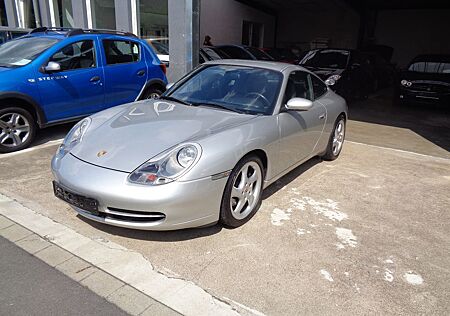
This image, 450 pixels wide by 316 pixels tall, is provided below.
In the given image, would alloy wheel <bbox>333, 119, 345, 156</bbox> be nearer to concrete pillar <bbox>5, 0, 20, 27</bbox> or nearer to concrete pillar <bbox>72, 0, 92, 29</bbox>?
concrete pillar <bbox>72, 0, 92, 29</bbox>

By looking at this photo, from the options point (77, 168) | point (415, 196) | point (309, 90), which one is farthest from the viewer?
point (309, 90)

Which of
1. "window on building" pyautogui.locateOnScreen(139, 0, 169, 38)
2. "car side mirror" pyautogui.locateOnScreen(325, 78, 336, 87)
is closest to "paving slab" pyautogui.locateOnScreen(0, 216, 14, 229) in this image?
"car side mirror" pyautogui.locateOnScreen(325, 78, 336, 87)

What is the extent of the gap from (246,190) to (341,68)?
7810 mm

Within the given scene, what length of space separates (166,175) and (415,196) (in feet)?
9.98

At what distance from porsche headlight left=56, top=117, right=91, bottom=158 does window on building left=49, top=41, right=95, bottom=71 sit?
2.37 metres

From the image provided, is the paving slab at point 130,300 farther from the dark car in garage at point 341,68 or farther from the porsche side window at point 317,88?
the dark car in garage at point 341,68

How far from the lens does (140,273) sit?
2.68m

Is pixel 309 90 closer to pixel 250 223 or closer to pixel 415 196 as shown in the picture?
pixel 415 196

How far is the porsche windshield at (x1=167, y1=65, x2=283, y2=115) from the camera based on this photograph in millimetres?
3795

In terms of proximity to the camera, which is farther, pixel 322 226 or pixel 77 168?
pixel 322 226

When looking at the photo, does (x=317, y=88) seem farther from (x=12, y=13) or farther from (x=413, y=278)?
(x=12, y=13)

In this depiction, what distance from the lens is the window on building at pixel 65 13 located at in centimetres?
1345

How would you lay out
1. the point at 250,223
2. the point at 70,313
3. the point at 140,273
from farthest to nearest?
the point at 250,223, the point at 140,273, the point at 70,313

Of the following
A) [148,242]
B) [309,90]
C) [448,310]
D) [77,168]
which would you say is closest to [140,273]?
[148,242]
